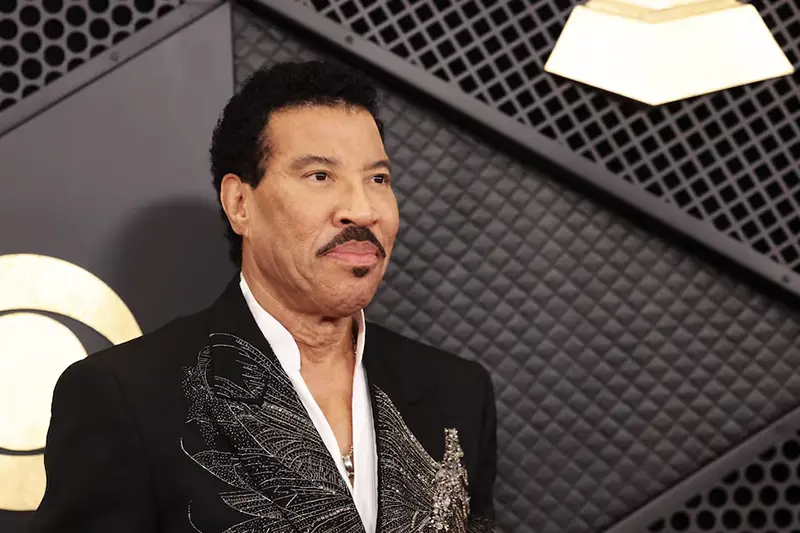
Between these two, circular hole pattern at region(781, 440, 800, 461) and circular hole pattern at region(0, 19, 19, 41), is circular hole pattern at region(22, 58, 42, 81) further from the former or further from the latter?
circular hole pattern at region(781, 440, 800, 461)

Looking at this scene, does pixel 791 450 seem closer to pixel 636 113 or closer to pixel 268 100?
pixel 636 113

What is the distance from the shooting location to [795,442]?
142 cm

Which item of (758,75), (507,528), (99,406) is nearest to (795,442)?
(507,528)

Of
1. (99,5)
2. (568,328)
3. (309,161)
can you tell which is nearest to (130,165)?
(99,5)

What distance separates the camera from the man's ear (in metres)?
1.05

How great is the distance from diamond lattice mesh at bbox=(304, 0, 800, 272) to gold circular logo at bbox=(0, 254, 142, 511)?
0.52 metres

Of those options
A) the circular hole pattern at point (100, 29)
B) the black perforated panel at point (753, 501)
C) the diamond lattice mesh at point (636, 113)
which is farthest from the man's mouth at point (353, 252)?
the black perforated panel at point (753, 501)

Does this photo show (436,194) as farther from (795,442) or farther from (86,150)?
(795,442)

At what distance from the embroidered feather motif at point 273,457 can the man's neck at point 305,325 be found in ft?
0.14

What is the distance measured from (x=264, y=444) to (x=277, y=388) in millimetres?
62

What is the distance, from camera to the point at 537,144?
1.37 metres

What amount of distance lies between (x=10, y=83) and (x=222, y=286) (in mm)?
401

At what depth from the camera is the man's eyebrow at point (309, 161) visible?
39.6 inches

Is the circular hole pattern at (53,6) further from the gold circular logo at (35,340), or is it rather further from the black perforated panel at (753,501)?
the black perforated panel at (753,501)
